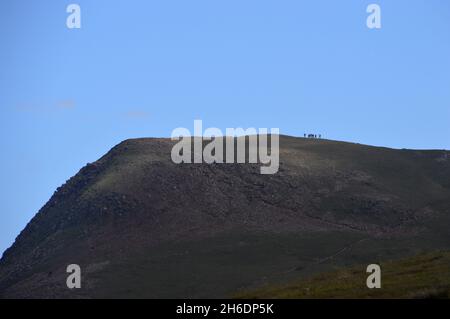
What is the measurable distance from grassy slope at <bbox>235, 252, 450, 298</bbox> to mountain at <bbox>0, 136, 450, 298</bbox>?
1190cm

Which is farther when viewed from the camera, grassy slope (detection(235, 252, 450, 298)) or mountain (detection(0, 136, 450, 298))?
mountain (detection(0, 136, 450, 298))

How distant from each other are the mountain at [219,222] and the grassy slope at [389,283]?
11901mm

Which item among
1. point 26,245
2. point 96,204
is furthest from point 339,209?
Result: point 26,245

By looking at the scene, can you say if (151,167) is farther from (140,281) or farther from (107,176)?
(140,281)

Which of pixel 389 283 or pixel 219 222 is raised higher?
pixel 219 222

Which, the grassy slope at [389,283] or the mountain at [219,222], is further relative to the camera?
the mountain at [219,222]

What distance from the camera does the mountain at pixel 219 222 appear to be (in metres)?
103

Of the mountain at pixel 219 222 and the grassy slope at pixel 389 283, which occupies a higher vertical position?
the mountain at pixel 219 222

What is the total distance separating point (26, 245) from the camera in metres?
129

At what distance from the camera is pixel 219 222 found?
395 ft

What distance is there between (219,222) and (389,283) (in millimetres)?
47764

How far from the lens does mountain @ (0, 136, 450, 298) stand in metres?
103

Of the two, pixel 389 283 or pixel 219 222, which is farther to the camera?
pixel 219 222

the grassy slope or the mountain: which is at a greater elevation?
the mountain
